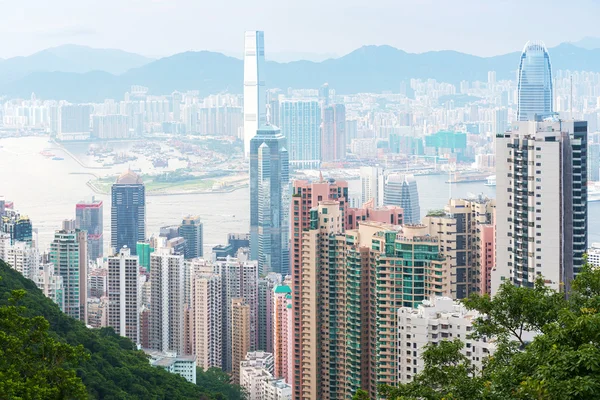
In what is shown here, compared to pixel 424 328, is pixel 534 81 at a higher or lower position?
higher

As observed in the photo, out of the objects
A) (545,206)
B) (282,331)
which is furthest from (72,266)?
(545,206)

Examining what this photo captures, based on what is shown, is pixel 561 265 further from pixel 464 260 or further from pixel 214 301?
pixel 214 301

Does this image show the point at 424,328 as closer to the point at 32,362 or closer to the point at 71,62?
the point at 32,362

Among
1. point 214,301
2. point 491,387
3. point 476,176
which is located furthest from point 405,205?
point 491,387

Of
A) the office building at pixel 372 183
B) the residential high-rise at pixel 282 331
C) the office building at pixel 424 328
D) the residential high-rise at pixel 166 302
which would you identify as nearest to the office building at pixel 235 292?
the residential high-rise at pixel 166 302

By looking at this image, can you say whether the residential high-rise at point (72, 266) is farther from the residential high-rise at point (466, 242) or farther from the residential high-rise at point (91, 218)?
the residential high-rise at point (466, 242)

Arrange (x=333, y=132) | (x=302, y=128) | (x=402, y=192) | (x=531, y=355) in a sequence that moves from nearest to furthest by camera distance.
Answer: (x=531, y=355) → (x=402, y=192) → (x=333, y=132) → (x=302, y=128)
